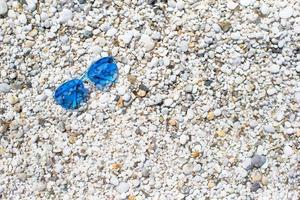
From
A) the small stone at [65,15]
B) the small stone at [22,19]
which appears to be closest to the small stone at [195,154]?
the small stone at [65,15]

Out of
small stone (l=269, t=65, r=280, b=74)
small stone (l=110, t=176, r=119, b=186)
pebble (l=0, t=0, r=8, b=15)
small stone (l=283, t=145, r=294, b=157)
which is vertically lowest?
small stone (l=110, t=176, r=119, b=186)

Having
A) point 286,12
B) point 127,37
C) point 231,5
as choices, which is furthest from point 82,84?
point 286,12

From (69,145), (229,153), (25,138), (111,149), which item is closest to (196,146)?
(229,153)

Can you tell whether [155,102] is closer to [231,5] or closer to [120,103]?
[120,103]

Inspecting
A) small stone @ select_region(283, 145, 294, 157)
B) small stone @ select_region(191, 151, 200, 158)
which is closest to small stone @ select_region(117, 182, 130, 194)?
small stone @ select_region(191, 151, 200, 158)

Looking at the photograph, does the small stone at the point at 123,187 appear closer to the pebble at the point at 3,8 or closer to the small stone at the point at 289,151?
the small stone at the point at 289,151

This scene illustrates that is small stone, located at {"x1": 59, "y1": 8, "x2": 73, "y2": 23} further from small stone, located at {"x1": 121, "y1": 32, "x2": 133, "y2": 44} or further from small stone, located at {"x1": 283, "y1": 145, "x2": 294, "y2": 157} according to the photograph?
small stone, located at {"x1": 283, "y1": 145, "x2": 294, "y2": 157}

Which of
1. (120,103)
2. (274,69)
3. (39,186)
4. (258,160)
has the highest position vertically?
(274,69)
